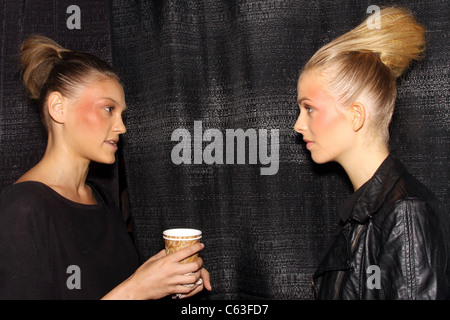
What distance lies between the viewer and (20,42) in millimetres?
1717

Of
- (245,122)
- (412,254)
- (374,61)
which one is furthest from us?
(245,122)

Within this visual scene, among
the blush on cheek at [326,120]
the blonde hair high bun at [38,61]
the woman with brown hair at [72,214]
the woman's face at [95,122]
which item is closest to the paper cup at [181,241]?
the woman with brown hair at [72,214]

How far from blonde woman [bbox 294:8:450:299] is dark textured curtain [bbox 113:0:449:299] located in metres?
0.32

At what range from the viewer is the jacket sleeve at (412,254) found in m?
0.99

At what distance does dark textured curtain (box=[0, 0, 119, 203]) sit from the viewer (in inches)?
67.4

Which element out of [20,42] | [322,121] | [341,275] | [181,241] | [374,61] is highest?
[20,42]

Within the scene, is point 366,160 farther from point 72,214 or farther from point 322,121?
point 72,214

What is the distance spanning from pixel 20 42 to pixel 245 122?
1004 mm

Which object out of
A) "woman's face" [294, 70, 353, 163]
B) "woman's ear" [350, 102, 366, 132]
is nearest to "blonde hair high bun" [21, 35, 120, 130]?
"woman's face" [294, 70, 353, 163]

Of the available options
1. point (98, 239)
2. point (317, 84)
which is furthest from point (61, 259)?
point (317, 84)

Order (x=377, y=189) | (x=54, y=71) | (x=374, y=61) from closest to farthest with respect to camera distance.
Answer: (x=377, y=189) < (x=374, y=61) < (x=54, y=71)

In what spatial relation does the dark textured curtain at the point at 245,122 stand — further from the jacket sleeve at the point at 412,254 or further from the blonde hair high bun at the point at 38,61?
the jacket sleeve at the point at 412,254

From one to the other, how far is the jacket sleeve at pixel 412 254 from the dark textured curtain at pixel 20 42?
129 centimetres

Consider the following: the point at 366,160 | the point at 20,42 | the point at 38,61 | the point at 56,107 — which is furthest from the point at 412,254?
the point at 20,42
